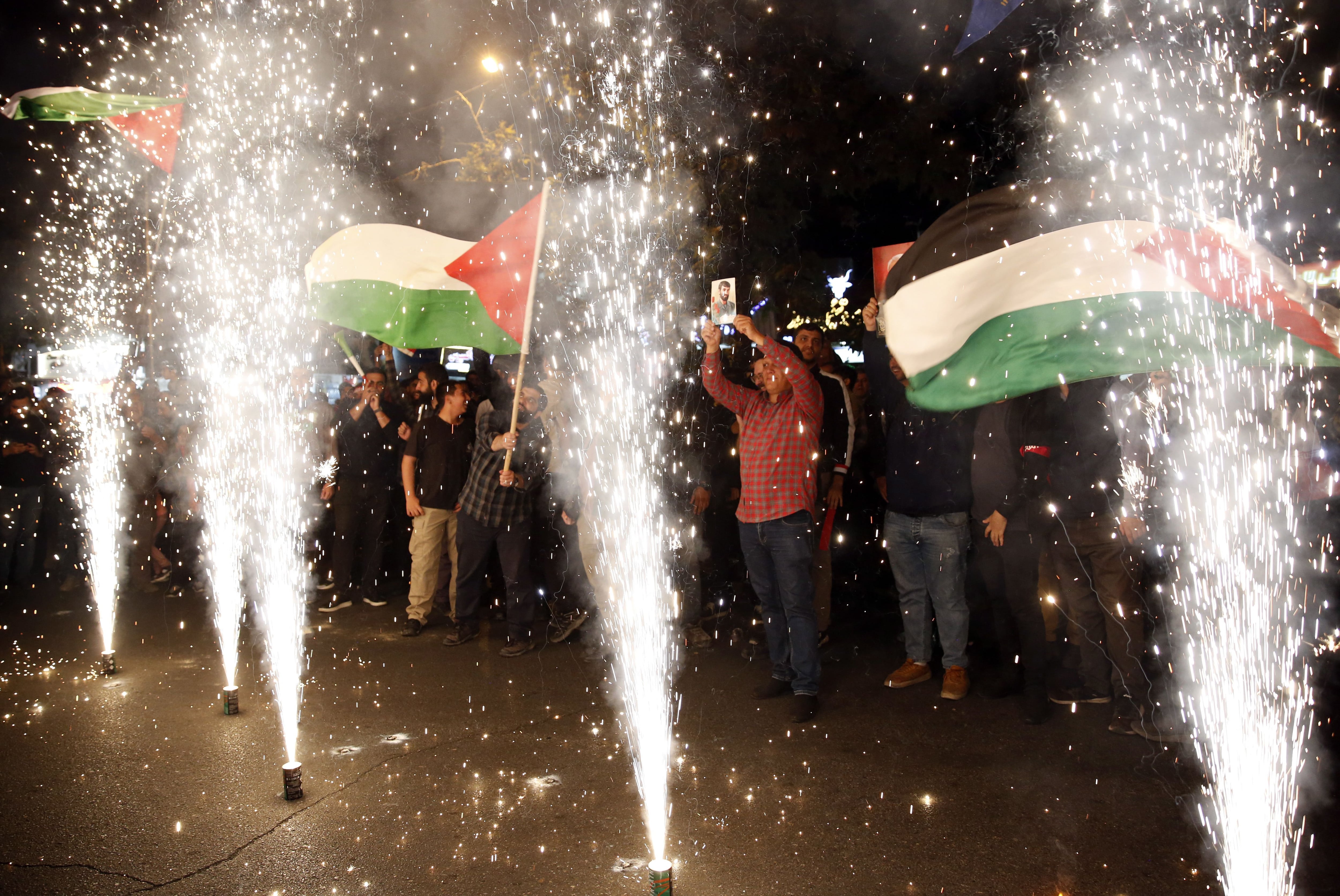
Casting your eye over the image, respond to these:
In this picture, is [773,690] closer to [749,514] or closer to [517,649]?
[749,514]

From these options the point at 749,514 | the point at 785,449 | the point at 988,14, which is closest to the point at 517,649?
the point at 749,514

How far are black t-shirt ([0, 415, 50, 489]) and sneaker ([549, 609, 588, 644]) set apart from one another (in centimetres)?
635

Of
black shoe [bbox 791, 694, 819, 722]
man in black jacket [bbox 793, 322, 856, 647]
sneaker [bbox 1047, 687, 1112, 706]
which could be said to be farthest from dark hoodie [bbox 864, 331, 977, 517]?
black shoe [bbox 791, 694, 819, 722]

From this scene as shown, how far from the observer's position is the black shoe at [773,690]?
5340 mm

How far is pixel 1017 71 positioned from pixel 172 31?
9640 millimetres

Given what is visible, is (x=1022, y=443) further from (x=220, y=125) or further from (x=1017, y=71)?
(x=220, y=125)

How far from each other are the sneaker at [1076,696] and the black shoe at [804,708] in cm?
143

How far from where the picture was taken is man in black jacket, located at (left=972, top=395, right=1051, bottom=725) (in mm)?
5086

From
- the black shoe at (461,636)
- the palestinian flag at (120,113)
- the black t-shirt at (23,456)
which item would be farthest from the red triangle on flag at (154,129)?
the black shoe at (461,636)

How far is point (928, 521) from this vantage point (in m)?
5.35

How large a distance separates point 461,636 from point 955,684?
12.7 ft

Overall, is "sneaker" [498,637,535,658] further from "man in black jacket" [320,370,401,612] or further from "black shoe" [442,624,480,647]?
"man in black jacket" [320,370,401,612]

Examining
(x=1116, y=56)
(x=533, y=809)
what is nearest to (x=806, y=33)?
(x=1116, y=56)

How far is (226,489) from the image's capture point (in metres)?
9.87
